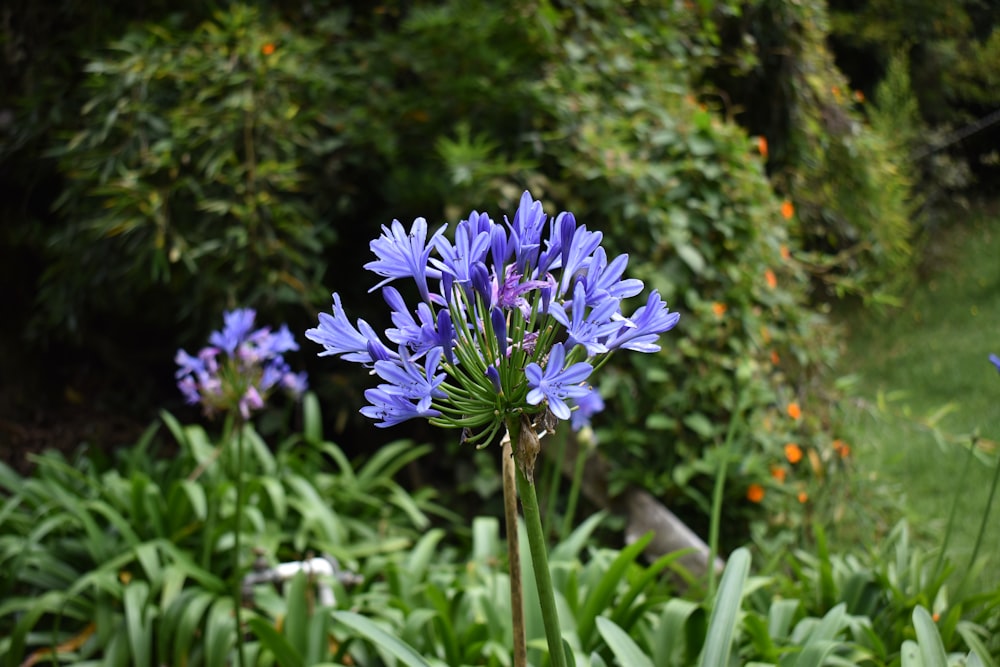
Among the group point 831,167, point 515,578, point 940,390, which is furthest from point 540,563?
point 940,390

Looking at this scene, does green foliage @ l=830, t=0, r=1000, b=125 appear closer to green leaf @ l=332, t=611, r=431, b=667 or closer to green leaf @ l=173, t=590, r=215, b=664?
green leaf @ l=173, t=590, r=215, b=664

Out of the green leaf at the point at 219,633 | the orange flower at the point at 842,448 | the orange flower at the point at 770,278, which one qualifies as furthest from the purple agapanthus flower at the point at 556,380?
the orange flower at the point at 842,448

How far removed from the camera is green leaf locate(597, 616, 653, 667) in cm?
139

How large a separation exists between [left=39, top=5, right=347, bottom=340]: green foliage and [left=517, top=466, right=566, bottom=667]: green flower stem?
235 centimetres

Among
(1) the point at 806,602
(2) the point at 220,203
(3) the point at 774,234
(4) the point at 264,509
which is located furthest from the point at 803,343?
(2) the point at 220,203

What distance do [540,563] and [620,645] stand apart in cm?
56

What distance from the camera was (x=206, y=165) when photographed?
3.13 metres

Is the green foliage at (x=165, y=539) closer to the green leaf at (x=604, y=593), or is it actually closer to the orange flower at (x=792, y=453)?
the green leaf at (x=604, y=593)

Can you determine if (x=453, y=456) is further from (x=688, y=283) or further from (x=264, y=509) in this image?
(x=688, y=283)

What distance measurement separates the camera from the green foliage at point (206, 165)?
3.09m

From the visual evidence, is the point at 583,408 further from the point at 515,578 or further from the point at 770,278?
the point at 770,278

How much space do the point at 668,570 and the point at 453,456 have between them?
112 centimetres

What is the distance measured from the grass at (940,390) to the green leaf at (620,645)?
5.47 ft

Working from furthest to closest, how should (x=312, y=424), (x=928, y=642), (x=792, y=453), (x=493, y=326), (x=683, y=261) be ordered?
(x=312, y=424)
(x=683, y=261)
(x=792, y=453)
(x=928, y=642)
(x=493, y=326)
